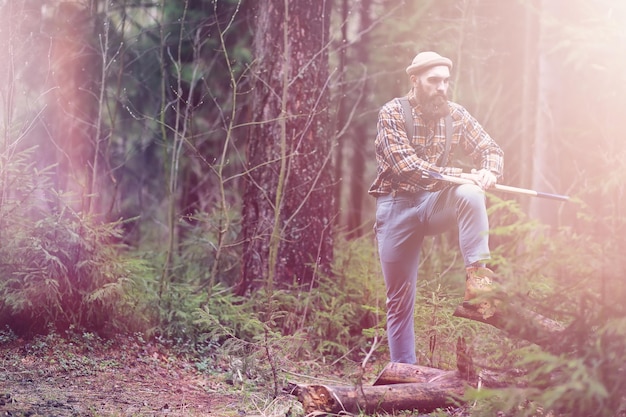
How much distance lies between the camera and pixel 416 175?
651 centimetres

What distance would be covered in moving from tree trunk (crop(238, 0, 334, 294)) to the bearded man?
2.44 m

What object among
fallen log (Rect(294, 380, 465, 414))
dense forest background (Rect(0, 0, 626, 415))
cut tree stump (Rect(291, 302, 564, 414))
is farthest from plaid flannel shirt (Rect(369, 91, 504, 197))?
fallen log (Rect(294, 380, 465, 414))

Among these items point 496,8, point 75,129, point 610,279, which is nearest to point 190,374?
point 610,279

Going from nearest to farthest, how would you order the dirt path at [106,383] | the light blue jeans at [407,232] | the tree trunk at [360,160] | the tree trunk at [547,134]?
the dirt path at [106,383], the light blue jeans at [407,232], the tree trunk at [547,134], the tree trunk at [360,160]

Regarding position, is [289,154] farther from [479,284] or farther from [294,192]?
[479,284]

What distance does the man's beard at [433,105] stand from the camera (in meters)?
6.58

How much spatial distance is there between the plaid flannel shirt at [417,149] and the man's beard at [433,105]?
0.07 meters

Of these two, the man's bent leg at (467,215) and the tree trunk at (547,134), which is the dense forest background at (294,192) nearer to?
the tree trunk at (547,134)

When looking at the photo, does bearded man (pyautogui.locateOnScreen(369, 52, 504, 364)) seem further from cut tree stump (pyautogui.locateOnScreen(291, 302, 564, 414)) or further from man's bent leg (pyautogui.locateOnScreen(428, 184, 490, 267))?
cut tree stump (pyautogui.locateOnScreen(291, 302, 564, 414))

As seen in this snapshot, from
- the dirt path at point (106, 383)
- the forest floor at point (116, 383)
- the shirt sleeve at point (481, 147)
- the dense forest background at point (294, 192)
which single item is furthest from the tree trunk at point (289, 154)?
the shirt sleeve at point (481, 147)

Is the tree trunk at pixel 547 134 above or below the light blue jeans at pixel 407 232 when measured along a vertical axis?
above

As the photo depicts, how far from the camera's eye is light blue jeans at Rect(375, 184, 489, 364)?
6.21m

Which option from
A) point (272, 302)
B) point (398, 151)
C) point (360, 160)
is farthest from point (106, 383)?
point (360, 160)

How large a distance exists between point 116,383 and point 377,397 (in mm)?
2485
